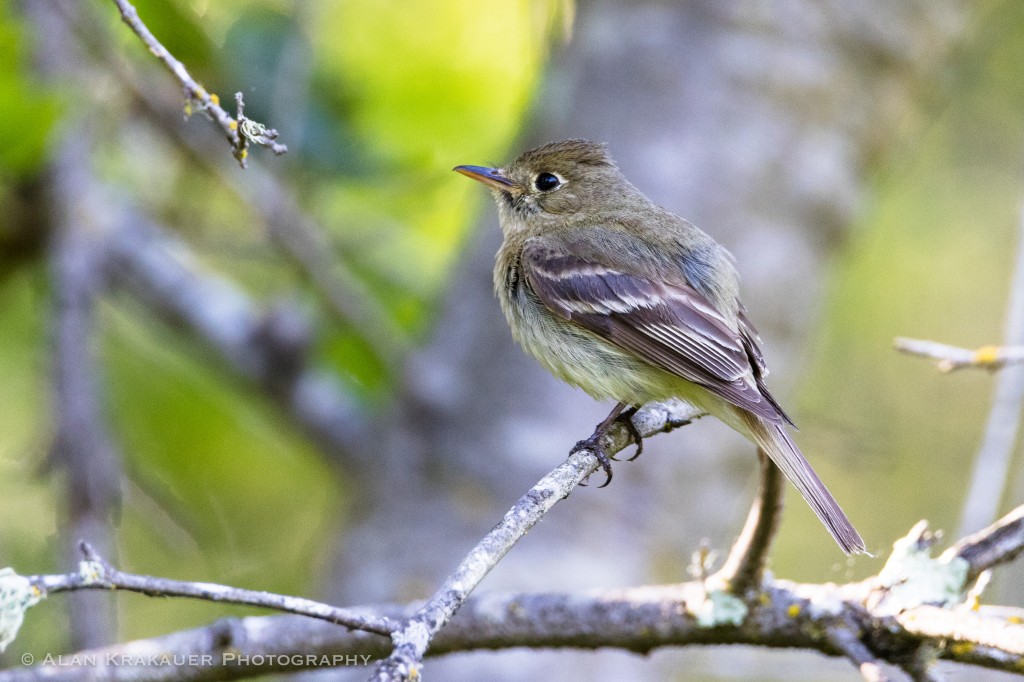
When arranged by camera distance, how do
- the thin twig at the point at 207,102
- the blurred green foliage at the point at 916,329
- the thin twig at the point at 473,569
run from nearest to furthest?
the thin twig at the point at 473,569
the thin twig at the point at 207,102
the blurred green foliage at the point at 916,329

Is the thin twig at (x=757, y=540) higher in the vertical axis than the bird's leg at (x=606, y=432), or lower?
lower

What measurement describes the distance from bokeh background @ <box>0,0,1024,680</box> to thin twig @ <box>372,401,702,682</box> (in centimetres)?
192

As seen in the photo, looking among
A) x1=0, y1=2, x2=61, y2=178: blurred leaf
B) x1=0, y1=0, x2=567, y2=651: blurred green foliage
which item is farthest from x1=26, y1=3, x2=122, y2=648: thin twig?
x1=0, y1=2, x2=61, y2=178: blurred leaf

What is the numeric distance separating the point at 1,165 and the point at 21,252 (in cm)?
162

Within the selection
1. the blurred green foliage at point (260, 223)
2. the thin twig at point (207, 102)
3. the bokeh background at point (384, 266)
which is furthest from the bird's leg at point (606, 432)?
the blurred green foliage at point (260, 223)

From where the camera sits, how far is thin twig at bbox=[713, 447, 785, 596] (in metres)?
2.57

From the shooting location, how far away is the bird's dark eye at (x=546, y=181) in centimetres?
460

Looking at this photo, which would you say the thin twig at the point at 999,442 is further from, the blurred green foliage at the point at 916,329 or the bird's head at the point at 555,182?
the blurred green foliage at the point at 916,329

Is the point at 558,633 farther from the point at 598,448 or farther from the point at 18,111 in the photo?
the point at 18,111

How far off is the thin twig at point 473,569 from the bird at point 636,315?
689 millimetres

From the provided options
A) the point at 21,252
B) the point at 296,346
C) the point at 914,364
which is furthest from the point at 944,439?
the point at 21,252

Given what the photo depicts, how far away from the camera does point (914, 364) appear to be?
27.0 feet

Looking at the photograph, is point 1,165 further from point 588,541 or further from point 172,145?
point 588,541

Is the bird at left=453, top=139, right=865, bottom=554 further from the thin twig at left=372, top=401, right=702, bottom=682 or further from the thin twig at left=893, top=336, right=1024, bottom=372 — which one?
the thin twig at left=372, top=401, right=702, bottom=682
